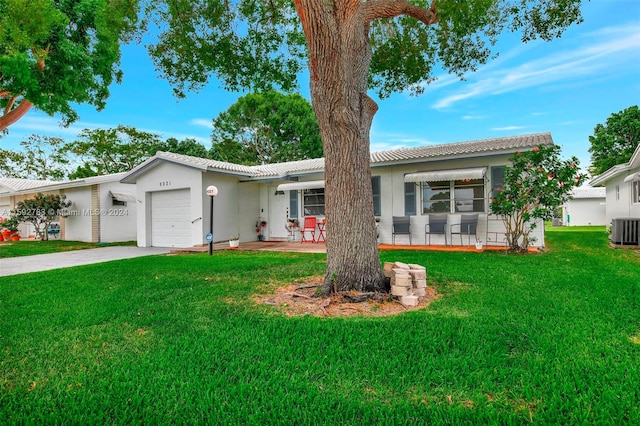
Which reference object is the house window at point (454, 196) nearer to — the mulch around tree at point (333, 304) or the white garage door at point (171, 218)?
the mulch around tree at point (333, 304)

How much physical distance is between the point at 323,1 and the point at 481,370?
506cm

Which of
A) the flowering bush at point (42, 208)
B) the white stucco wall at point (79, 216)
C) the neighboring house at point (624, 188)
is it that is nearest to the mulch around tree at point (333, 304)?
the neighboring house at point (624, 188)

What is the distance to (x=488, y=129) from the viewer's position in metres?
17.5

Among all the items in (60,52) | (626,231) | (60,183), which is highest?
(60,52)

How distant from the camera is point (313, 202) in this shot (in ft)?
48.2

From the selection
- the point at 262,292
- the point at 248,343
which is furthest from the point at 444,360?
the point at 262,292

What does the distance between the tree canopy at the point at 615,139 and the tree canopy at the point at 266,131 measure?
27.4m

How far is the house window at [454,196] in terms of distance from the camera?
11391 mm

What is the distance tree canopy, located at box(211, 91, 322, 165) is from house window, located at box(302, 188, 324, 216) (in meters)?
16.6

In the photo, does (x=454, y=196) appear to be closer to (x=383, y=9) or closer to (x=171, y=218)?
(x=383, y=9)

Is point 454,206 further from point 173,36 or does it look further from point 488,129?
point 173,36

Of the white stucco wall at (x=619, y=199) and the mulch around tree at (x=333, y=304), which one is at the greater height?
the white stucco wall at (x=619, y=199)

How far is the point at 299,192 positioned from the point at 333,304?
10398 millimetres

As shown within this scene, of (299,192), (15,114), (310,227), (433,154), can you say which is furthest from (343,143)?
(15,114)
